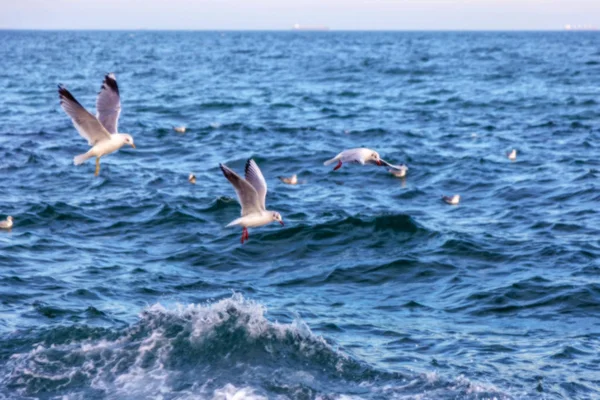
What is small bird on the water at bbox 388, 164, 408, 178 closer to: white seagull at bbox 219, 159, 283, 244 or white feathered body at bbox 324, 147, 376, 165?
white feathered body at bbox 324, 147, 376, 165

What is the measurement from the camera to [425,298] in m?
12.6

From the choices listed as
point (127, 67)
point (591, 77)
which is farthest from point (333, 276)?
point (127, 67)

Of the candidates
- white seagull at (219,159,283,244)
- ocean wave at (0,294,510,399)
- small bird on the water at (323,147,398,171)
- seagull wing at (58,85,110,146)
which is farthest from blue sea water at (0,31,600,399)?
seagull wing at (58,85,110,146)

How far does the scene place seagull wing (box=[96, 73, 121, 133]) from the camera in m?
11.7

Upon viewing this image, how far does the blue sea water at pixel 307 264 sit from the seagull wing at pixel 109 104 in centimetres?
246

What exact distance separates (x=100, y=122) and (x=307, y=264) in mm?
4665

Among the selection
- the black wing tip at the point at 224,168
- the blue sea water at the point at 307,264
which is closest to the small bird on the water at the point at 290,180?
Result: the blue sea water at the point at 307,264

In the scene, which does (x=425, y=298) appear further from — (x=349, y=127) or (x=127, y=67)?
(x=127, y=67)

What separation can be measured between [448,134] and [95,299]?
16444 millimetres

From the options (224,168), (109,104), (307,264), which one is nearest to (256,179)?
(224,168)

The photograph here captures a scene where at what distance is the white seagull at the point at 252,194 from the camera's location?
9.67 m

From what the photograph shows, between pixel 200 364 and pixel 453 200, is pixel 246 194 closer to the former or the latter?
pixel 200 364

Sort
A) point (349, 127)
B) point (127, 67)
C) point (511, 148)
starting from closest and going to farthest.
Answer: point (511, 148) → point (349, 127) → point (127, 67)

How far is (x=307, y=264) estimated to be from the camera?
1427 centimetres
